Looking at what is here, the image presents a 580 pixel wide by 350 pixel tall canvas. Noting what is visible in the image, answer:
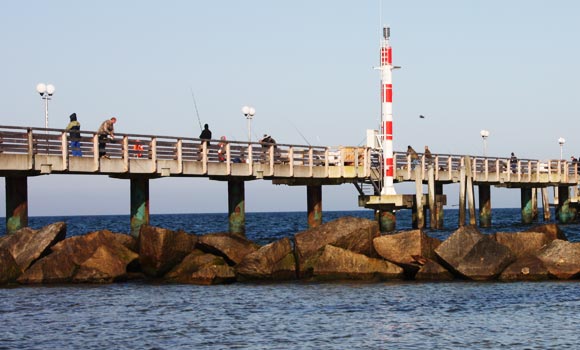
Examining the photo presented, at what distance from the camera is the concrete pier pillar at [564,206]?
69.5 m

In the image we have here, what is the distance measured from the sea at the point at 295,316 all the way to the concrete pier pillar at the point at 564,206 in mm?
43009

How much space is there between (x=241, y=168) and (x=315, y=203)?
6.96m

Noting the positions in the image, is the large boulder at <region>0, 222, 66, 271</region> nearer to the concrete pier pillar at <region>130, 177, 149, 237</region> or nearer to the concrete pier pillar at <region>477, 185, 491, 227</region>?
the concrete pier pillar at <region>130, 177, 149, 237</region>

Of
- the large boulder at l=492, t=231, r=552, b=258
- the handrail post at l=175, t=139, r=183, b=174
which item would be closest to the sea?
the large boulder at l=492, t=231, r=552, b=258

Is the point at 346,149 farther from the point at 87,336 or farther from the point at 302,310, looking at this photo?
the point at 87,336

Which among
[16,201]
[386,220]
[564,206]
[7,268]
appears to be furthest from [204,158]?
[564,206]

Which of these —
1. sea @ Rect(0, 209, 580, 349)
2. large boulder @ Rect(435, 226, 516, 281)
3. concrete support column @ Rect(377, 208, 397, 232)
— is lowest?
sea @ Rect(0, 209, 580, 349)

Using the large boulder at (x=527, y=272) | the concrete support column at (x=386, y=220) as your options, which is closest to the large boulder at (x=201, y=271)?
the large boulder at (x=527, y=272)

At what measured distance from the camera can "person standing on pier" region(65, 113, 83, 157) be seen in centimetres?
3284

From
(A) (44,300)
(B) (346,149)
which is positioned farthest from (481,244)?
(B) (346,149)

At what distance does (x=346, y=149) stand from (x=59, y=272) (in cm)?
1855

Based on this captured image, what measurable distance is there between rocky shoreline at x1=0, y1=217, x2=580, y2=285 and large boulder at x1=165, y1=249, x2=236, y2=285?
0.03 metres

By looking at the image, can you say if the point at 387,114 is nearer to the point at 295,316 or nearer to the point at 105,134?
the point at 105,134

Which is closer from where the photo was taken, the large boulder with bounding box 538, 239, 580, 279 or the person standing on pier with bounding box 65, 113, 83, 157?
the large boulder with bounding box 538, 239, 580, 279
